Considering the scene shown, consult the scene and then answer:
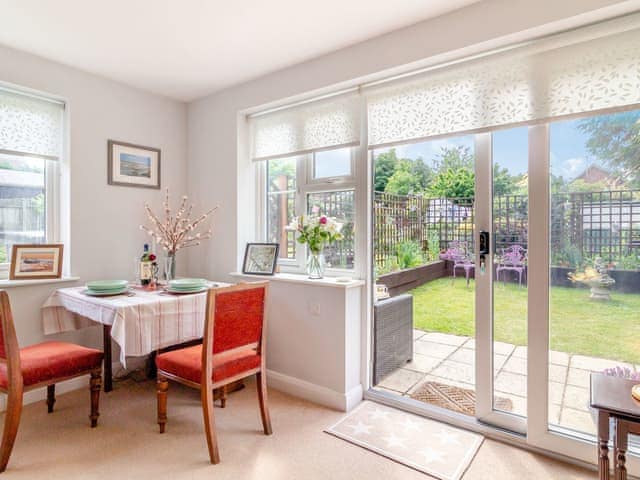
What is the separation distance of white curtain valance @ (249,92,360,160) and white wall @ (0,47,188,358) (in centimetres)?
98

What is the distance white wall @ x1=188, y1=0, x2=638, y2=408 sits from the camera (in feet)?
6.33

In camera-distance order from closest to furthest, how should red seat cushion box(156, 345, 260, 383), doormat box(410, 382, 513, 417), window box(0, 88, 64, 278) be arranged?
red seat cushion box(156, 345, 260, 383) → doormat box(410, 382, 513, 417) → window box(0, 88, 64, 278)

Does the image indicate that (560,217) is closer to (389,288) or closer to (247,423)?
(389,288)

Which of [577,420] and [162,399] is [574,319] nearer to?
[577,420]

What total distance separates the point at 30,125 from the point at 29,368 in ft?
5.68

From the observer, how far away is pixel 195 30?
2293 mm

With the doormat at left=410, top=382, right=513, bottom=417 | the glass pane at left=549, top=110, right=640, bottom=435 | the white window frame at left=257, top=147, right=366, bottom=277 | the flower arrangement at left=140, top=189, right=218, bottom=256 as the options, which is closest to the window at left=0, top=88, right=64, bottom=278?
the flower arrangement at left=140, top=189, right=218, bottom=256

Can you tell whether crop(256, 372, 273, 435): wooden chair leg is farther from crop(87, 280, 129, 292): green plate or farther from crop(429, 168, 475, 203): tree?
crop(429, 168, 475, 203): tree

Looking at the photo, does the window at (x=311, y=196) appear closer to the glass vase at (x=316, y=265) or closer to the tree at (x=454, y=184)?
the glass vase at (x=316, y=265)

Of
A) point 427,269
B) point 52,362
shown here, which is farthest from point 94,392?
point 427,269

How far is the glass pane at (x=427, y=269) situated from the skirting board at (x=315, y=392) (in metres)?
0.26

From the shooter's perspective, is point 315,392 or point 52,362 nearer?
point 52,362

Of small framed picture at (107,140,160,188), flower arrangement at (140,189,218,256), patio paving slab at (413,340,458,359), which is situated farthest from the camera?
small framed picture at (107,140,160,188)

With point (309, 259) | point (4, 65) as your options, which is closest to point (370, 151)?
point (309, 259)
